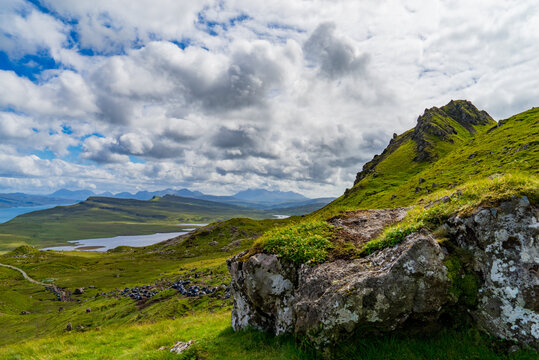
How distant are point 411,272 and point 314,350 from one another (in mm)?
4429

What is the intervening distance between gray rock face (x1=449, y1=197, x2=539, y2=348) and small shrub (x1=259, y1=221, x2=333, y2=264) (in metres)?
5.63

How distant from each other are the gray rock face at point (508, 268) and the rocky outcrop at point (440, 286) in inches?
0.9

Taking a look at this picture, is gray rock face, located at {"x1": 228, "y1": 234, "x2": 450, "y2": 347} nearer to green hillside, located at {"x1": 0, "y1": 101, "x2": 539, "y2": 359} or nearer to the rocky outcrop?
the rocky outcrop

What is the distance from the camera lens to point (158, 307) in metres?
44.4

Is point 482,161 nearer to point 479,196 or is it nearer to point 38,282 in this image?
point 479,196

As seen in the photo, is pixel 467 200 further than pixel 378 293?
Yes

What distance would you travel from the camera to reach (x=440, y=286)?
8750 mm

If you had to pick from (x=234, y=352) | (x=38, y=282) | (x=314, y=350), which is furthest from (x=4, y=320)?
(x=314, y=350)

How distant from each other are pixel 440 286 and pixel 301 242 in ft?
19.3

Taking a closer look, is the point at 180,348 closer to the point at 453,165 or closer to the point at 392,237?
the point at 392,237

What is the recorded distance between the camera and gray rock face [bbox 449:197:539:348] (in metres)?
7.68

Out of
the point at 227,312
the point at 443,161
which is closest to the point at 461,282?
the point at 227,312

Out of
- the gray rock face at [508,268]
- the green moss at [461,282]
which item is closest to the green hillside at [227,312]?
the gray rock face at [508,268]

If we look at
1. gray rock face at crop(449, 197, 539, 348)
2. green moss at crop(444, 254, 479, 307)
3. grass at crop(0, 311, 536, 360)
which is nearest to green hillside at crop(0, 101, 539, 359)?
grass at crop(0, 311, 536, 360)
